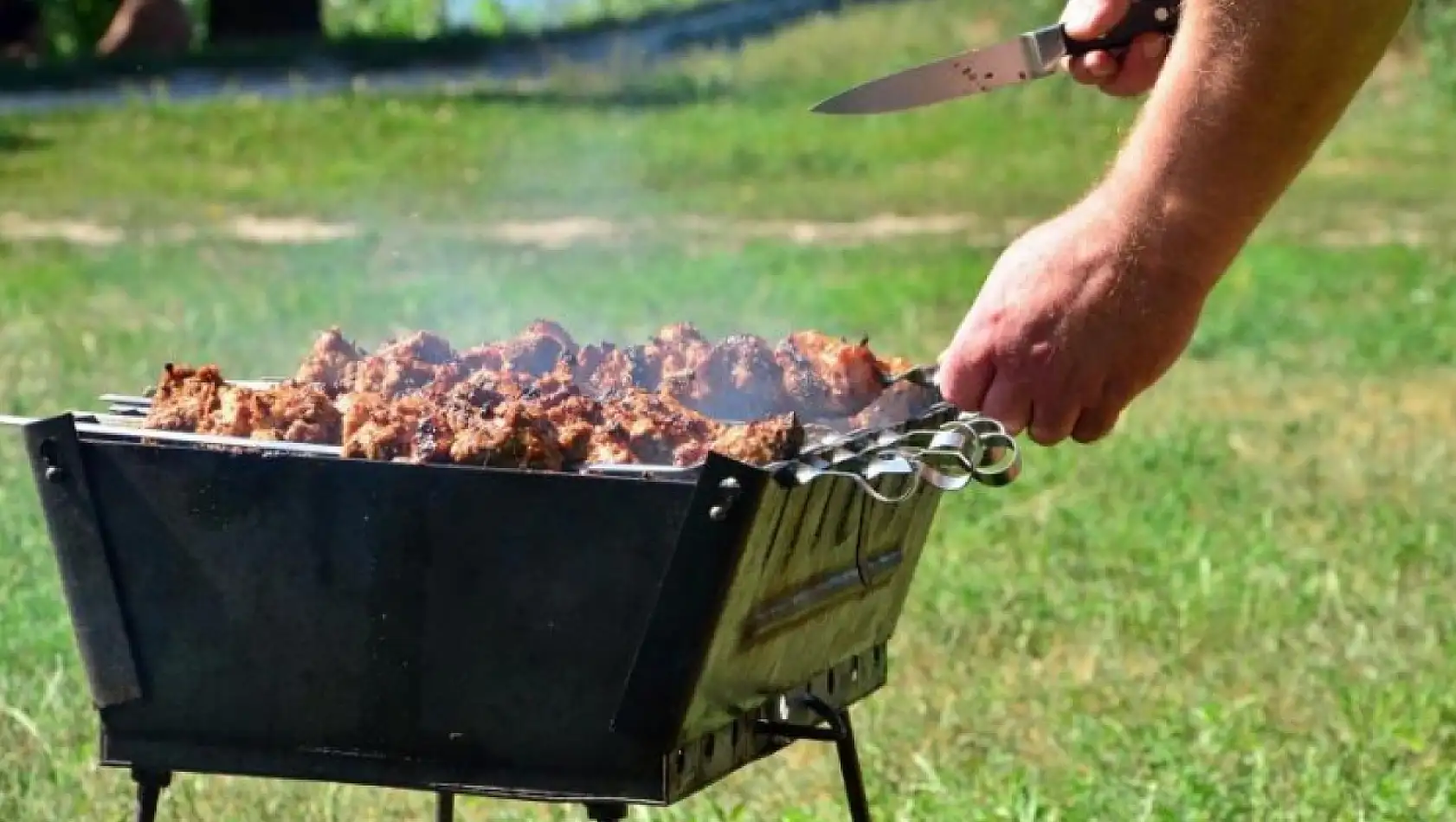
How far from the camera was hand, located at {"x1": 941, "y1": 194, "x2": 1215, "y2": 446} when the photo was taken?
3350mm

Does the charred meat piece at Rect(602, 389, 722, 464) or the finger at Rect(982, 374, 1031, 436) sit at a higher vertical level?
the charred meat piece at Rect(602, 389, 722, 464)

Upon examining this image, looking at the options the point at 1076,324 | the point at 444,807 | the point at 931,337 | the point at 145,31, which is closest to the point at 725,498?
the point at 1076,324

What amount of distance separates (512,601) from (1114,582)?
4.12 meters

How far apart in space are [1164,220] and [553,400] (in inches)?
34.2

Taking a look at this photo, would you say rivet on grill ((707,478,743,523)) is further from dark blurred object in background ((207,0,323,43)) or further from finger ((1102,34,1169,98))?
dark blurred object in background ((207,0,323,43))

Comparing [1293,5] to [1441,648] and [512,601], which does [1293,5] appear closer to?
[512,601]

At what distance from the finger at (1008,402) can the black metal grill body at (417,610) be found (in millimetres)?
258

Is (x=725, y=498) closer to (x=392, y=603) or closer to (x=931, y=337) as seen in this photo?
(x=392, y=603)

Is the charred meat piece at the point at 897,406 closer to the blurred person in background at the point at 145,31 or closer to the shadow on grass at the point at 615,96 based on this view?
the shadow on grass at the point at 615,96

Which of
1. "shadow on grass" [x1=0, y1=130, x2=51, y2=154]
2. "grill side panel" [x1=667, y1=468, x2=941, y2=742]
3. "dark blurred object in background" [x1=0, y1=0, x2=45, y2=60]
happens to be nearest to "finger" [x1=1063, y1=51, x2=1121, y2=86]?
"grill side panel" [x1=667, y1=468, x2=941, y2=742]

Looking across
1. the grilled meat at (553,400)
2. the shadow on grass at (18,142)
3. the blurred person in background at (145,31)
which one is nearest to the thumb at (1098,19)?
the grilled meat at (553,400)

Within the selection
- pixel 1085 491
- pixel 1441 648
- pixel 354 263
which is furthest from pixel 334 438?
pixel 354 263

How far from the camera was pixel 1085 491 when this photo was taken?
8.30 m

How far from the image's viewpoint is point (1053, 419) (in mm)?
3424
